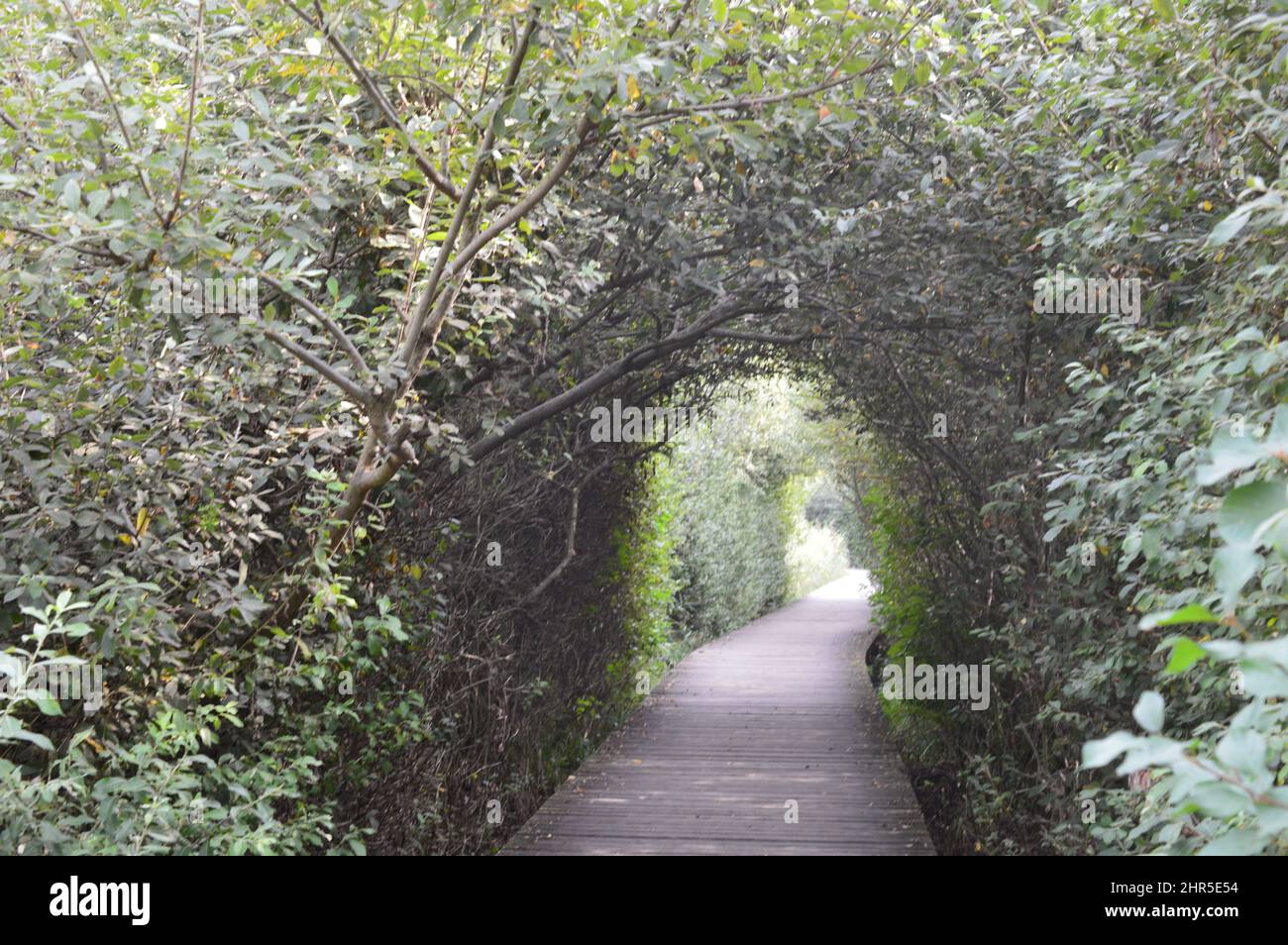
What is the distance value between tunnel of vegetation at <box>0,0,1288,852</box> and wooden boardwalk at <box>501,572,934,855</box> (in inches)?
26.1

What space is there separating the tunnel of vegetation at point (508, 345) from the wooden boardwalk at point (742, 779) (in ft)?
2.18

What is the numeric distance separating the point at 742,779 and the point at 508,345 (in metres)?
3.81

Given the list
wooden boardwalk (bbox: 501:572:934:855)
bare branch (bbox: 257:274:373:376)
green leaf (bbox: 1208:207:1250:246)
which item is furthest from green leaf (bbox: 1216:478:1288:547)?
wooden boardwalk (bbox: 501:572:934:855)

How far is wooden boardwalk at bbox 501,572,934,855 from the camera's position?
6242 mm

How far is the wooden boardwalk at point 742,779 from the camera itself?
6242 mm

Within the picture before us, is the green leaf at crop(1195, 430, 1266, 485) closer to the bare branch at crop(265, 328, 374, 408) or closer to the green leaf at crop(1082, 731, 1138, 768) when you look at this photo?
the green leaf at crop(1082, 731, 1138, 768)

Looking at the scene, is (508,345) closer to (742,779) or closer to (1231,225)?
(742,779)

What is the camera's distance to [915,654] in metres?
9.63

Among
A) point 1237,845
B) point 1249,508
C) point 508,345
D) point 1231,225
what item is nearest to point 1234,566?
point 1249,508

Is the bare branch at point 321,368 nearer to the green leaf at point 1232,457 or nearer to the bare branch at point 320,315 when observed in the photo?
the bare branch at point 320,315
